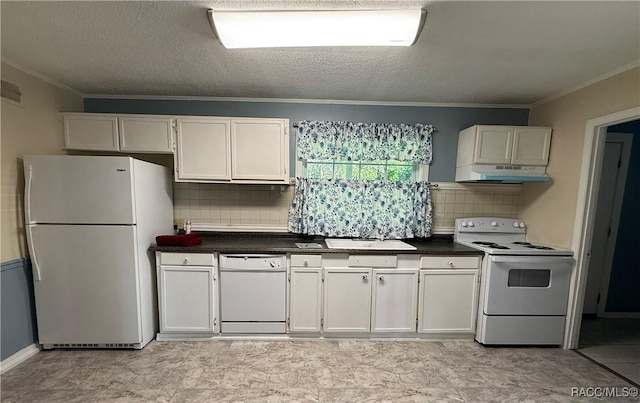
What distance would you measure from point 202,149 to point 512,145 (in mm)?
3147

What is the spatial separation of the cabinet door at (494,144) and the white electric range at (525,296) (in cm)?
92

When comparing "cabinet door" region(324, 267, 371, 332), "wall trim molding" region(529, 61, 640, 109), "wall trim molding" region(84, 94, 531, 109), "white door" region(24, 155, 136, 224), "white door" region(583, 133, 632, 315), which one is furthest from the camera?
"white door" region(583, 133, 632, 315)

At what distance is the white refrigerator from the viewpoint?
207cm

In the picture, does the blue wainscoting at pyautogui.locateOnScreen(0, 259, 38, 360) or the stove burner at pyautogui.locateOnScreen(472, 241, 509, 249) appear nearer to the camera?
the blue wainscoting at pyautogui.locateOnScreen(0, 259, 38, 360)

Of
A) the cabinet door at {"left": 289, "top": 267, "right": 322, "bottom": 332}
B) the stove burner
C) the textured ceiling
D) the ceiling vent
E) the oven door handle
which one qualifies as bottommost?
the cabinet door at {"left": 289, "top": 267, "right": 322, "bottom": 332}

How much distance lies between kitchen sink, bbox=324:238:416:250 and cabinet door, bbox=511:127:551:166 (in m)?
A: 1.43

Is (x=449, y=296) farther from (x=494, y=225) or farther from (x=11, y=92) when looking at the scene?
(x=11, y=92)

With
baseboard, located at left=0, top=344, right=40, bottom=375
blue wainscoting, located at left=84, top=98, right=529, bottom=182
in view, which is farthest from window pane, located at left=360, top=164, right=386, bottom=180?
baseboard, located at left=0, top=344, right=40, bottom=375

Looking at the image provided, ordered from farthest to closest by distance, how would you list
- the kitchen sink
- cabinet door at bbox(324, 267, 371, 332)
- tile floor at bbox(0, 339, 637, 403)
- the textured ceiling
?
the kitchen sink < cabinet door at bbox(324, 267, 371, 332) < tile floor at bbox(0, 339, 637, 403) < the textured ceiling

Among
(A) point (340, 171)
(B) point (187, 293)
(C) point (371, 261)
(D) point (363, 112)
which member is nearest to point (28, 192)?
(B) point (187, 293)

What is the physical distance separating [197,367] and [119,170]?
5.72ft

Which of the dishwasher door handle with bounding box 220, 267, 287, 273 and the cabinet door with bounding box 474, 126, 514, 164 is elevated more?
the cabinet door with bounding box 474, 126, 514, 164

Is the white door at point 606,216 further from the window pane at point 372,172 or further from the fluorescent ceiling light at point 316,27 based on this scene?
the fluorescent ceiling light at point 316,27

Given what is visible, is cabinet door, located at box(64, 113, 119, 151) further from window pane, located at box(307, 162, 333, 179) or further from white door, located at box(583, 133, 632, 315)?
white door, located at box(583, 133, 632, 315)
